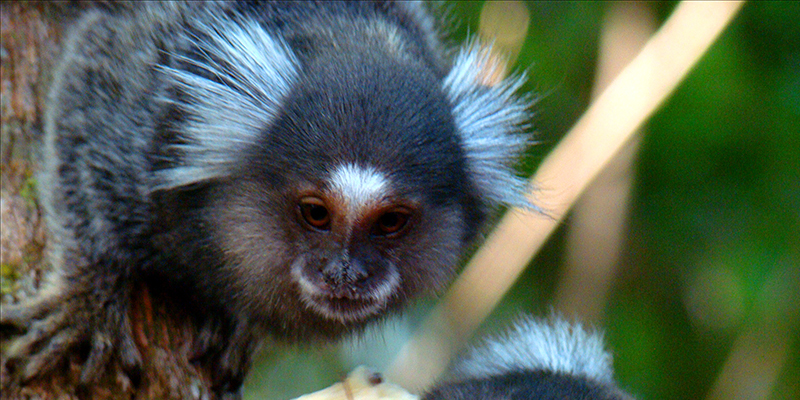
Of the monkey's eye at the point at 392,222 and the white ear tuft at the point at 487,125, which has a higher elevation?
the white ear tuft at the point at 487,125

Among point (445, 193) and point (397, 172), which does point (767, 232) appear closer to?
point (445, 193)

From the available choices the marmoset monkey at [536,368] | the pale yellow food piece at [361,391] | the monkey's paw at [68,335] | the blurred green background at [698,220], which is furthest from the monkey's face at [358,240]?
the blurred green background at [698,220]

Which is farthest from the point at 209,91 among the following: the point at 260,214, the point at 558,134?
the point at 558,134

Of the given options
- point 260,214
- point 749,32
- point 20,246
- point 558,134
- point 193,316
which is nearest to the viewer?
point 20,246

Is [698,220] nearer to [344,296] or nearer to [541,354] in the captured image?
[541,354]

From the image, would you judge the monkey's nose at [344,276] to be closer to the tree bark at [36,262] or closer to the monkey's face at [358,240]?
the monkey's face at [358,240]

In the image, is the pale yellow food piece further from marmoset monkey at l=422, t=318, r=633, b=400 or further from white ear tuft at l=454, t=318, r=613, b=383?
white ear tuft at l=454, t=318, r=613, b=383
